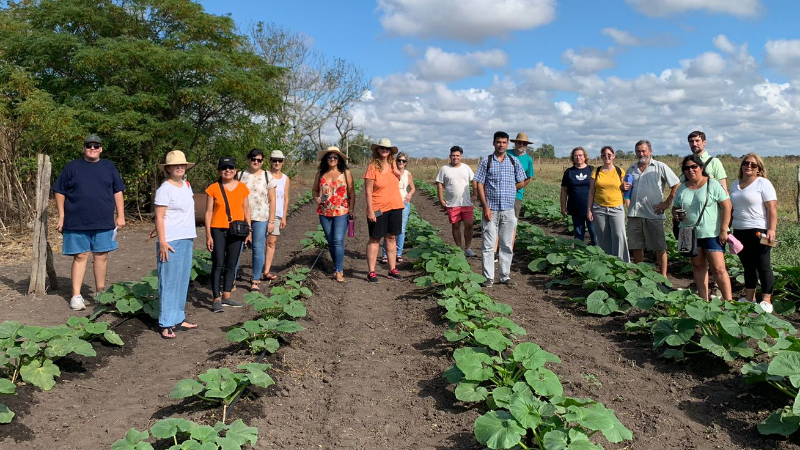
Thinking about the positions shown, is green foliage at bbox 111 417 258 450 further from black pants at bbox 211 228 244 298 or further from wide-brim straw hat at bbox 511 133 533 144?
wide-brim straw hat at bbox 511 133 533 144

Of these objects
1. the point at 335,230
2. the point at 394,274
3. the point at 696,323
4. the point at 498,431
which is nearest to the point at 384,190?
the point at 335,230

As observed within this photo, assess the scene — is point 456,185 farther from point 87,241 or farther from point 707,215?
point 87,241

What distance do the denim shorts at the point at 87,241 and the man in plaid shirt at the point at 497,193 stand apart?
418 cm

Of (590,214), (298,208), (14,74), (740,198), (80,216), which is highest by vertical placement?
(14,74)

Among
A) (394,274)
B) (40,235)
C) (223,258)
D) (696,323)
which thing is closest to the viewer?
(696,323)

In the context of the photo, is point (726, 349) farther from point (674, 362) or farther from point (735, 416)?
point (735, 416)

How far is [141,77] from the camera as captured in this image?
1272 centimetres

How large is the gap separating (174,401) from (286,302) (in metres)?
1.69

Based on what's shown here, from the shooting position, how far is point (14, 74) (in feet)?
35.2

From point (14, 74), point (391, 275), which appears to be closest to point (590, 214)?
point (391, 275)

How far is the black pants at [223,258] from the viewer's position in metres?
6.11

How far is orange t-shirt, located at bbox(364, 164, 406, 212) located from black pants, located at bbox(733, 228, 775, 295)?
392 centimetres

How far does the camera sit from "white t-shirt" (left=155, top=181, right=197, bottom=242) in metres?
5.27

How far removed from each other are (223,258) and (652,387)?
14.3ft
